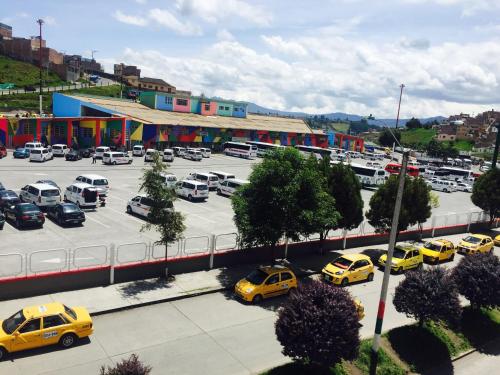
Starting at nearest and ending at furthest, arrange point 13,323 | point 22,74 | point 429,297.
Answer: point 13,323 < point 429,297 < point 22,74

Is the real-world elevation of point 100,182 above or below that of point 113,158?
above

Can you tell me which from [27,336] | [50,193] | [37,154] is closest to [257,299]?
[27,336]

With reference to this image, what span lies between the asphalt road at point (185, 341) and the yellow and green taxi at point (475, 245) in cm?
1475

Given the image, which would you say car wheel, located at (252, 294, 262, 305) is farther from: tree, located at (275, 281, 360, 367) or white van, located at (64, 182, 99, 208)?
white van, located at (64, 182, 99, 208)

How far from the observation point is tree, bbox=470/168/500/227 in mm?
39750

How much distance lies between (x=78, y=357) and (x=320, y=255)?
17.3m

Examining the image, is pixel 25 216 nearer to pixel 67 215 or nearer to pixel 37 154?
pixel 67 215

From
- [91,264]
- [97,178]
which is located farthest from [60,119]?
[91,264]

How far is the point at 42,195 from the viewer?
31719 mm

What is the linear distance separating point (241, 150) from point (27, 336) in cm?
6503

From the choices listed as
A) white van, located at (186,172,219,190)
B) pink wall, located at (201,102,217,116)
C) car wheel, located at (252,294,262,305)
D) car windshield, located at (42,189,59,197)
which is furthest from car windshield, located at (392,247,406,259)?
pink wall, located at (201,102,217,116)

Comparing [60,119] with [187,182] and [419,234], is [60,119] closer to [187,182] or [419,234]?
[187,182]

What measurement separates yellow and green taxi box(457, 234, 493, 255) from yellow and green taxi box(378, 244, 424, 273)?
21.3ft

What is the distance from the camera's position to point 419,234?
119ft
